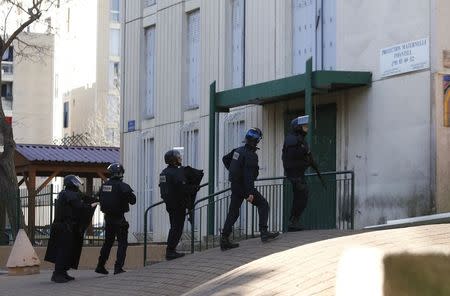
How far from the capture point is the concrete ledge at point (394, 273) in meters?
7.19

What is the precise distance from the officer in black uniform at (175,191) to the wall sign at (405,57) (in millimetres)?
3732

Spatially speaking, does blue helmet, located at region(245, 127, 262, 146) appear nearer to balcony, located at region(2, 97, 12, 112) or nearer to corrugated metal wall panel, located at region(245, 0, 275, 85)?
corrugated metal wall panel, located at region(245, 0, 275, 85)

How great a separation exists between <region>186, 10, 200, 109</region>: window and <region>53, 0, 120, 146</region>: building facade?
3736cm

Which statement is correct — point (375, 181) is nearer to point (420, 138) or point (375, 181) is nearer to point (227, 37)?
point (420, 138)

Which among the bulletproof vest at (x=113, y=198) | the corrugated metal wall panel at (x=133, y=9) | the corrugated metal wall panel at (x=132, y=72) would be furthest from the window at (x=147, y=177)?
the bulletproof vest at (x=113, y=198)

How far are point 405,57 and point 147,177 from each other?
994 centimetres

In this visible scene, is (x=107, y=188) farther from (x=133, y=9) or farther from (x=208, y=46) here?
(x=133, y=9)

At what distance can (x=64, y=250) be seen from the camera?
1706 centimetres

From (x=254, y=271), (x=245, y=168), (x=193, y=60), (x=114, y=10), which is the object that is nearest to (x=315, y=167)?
(x=245, y=168)

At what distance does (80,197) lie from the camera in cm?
1731

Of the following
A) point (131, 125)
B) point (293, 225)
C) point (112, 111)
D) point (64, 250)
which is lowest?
point (64, 250)

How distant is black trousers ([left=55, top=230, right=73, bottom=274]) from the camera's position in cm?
1709

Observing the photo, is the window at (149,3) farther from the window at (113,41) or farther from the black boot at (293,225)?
the window at (113,41)

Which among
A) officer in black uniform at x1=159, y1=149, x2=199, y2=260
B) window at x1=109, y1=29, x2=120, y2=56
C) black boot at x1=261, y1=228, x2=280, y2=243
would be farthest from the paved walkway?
window at x1=109, y1=29, x2=120, y2=56
